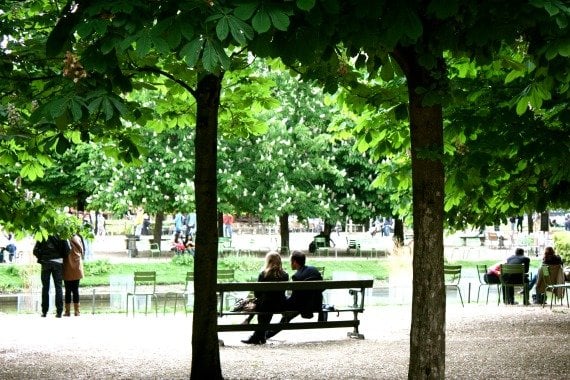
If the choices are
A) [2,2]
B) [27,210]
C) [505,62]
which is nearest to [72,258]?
[27,210]

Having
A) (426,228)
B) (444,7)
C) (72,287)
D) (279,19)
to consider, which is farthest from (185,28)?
(72,287)

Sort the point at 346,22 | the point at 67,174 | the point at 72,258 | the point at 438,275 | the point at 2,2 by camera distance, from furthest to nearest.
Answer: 1. the point at 67,174
2. the point at 72,258
3. the point at 2,2
4. the point at 438,275
5. the point at 346,22

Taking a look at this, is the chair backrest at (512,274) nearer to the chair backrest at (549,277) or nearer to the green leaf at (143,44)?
the chair backrest at (549,277)

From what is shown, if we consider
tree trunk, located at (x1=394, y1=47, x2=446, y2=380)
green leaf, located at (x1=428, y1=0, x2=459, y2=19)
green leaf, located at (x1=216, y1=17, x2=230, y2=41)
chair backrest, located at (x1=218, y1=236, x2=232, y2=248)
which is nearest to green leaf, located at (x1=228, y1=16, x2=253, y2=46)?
green leaf, located at (x1=216, y1=17, x2=230, y2=41)

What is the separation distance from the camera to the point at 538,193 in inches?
517

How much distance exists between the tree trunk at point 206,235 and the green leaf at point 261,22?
4.18 meters

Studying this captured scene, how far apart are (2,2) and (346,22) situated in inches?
155

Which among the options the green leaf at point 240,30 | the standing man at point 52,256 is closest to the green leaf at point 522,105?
the green leaf at point 240,30

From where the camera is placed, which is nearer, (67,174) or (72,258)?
(72,258)

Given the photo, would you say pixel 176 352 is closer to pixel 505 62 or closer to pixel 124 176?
pixel 505 62

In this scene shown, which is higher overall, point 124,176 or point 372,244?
point 124,176

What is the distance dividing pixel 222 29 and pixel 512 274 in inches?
633

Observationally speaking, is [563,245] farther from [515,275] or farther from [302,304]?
[302,304]

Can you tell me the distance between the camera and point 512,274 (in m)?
19.9
